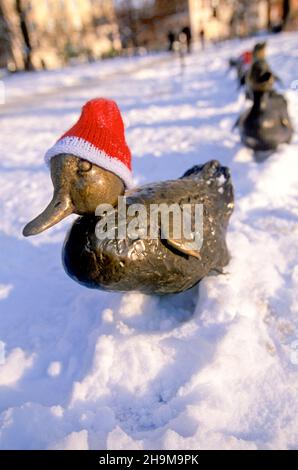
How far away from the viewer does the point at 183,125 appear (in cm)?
602

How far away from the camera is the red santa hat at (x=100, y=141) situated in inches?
64.1

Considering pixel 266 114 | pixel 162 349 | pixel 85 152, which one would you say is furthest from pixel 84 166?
pixel 266 114

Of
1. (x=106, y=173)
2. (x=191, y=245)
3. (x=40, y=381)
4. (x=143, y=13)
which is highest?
(x=143, y=13)

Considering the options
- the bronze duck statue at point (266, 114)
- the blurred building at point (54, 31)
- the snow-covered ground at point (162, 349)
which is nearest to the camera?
the snow-covered ground at point (162, 349)

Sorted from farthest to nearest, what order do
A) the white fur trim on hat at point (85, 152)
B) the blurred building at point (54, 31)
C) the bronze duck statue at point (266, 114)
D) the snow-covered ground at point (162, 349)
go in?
the blurred building at point (54, 31), the bronze duck statue at point (266, 114), the white fur trim on hat at point (85, 152), the snow-covered ground at point (162, 349)

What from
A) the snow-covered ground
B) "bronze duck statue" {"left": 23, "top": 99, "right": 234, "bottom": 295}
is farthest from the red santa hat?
the snow-covered ground

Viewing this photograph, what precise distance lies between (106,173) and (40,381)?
1.10 meters

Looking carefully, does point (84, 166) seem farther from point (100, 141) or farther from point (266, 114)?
point (266, 114)

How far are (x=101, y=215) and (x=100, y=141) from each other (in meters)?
0.35

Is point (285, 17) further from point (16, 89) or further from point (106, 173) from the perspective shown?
point (106, 173)

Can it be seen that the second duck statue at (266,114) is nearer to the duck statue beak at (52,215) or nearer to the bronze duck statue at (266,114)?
the bronze duck statue at (266,114)

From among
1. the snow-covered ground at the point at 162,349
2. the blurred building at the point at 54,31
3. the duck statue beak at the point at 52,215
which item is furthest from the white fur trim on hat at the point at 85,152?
the blurred building at the point at 54,31

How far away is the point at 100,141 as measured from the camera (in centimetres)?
167
